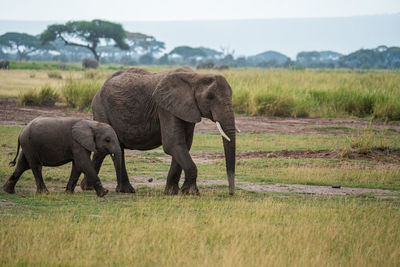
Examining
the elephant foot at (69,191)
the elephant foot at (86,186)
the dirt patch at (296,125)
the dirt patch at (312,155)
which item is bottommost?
the dirt patch at (296,125)

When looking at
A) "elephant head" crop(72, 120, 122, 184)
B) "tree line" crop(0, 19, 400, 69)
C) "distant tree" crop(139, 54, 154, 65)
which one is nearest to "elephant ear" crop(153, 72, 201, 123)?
"elephant head" crop(72, 120, 122, 184)

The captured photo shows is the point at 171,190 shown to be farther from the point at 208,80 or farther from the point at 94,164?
the point at 208,80

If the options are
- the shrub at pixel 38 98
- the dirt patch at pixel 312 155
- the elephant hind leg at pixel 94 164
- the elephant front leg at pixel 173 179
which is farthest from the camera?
the shrub at pixel 38 98

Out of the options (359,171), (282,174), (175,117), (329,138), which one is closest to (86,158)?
(175,117)

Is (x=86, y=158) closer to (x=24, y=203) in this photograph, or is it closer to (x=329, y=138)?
(x=24, y=203)

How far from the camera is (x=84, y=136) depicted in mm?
9055

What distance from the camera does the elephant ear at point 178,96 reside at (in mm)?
9281

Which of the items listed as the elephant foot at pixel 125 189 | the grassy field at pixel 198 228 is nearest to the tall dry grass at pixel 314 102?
the grassy field at pixel 198 228

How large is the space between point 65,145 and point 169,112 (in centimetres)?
159

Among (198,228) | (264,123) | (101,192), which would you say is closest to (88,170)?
(101,192)

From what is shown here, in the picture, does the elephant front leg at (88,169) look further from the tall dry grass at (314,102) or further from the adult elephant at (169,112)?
the tall dry grass at (314,102)

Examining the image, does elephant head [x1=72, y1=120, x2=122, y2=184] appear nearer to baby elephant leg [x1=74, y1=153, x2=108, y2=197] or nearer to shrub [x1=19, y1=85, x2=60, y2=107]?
baby elephant leg [x1=74, y1=153, x2=108, y2=197]

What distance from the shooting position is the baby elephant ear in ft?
29.6

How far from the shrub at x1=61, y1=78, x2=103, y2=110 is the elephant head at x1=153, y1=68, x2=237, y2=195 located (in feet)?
41.2
